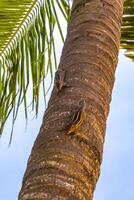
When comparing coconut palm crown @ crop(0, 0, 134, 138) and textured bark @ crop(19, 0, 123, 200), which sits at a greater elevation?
coconut palm crown @ crop(0, 0, 134, 138)

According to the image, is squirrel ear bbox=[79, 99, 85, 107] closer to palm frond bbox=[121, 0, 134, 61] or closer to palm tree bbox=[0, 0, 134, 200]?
palm tree bbox=[0, 0, 134, 200]

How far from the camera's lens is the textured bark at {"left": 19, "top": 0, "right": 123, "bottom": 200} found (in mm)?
2088

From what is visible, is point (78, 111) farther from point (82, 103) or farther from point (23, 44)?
point (23, 44)

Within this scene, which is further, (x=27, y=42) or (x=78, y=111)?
(x=27, y=42)

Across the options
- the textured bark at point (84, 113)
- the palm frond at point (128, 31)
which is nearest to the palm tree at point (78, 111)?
the textured bark at point (84, 113)

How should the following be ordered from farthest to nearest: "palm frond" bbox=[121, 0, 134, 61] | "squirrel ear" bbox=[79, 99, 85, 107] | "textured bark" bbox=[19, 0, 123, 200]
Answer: "palm frond" bbox=[121, 0, 134, 61]
"squirrel ear" bbox=[79, 99, 85, 107]
"textured bark" bbox=[19, 0, 123, 200]

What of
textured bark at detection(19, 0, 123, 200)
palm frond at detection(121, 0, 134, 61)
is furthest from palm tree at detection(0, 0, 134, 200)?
palm frond at detection(121, 0, 134, 61)

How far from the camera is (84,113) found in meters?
2.41

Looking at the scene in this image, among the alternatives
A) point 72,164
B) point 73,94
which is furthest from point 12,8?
point 72,164

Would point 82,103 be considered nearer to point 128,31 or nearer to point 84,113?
point 84,113

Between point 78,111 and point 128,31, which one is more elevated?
point 128,31

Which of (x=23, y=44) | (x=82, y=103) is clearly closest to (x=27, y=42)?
(x=23, y=44)

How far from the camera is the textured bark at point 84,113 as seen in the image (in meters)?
2.09

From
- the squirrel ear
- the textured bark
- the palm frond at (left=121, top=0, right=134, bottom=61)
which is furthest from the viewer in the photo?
the palm frond at (left=121, top=0, right=134, bottom=61)
